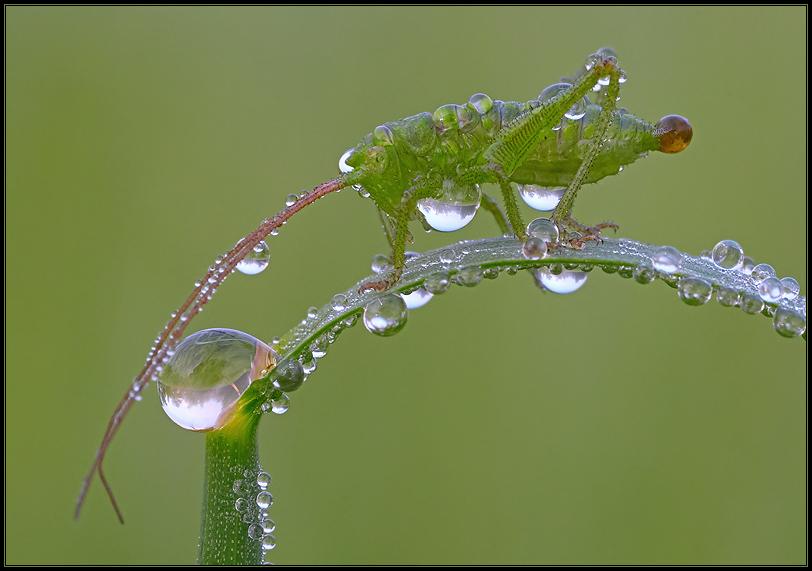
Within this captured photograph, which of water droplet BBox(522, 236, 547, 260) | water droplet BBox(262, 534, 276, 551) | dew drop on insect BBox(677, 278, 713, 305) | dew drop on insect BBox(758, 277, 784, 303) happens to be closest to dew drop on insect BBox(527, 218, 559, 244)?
water droplet BBox(522, 236, 547, 260)

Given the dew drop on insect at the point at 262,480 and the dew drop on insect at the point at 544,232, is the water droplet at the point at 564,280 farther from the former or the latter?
the dew drop on insect at the point at 262,480

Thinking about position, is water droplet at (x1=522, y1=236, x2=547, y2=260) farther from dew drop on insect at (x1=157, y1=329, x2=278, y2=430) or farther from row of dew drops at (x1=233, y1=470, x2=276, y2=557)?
row of dew drops at (x1=233, y1=470, x2=276, y2=557)

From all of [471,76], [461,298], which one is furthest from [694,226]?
[471,76]

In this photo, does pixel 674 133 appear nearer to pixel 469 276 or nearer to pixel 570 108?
pixel 570 108

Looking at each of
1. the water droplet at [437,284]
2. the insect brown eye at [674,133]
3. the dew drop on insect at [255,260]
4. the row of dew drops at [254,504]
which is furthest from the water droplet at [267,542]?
the insect brown eye at [674,133]

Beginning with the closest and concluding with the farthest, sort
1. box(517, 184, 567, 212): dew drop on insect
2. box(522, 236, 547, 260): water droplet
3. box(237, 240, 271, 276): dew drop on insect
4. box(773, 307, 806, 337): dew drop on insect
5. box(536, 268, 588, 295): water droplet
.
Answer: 1. box(773, 307, 806, 337): dew drop on insect
2. box(522, 236, 547, 260): water droplet
3. box(536, 268, 588, 295): water droplet
4. box(237, 240, 271, 276): dew drop on insect
5. box(517, 184, 567, 212): dew drop on insect

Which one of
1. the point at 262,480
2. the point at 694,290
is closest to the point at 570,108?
the point at 694,290
